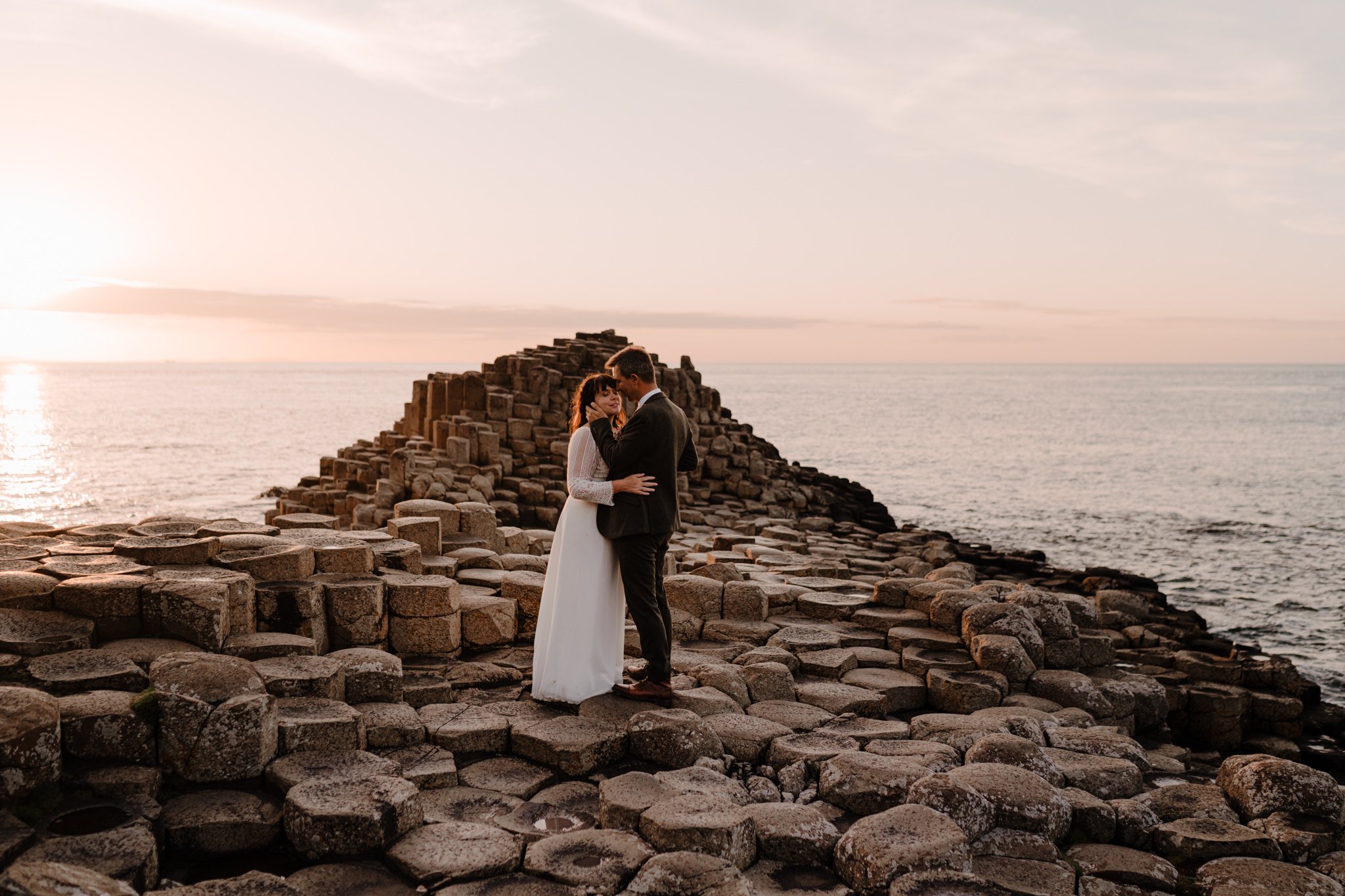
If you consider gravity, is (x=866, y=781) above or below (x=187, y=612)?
below

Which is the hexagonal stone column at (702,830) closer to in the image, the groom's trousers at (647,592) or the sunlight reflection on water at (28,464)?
the groom's trousers at (647,592)

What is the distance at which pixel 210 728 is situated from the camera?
560cm

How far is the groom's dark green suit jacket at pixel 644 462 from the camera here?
698 centimetres

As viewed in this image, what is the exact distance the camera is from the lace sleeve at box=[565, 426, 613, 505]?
704 centimetres

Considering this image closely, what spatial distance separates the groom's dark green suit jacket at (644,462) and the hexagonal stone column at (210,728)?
2626 millimetres

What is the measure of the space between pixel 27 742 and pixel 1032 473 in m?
51.1

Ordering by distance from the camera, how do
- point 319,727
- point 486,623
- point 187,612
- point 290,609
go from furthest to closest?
point 486,623 < point 290,609 < point 187,612 < point 319,727

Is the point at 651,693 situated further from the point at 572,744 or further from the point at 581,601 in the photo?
the point at 572,744

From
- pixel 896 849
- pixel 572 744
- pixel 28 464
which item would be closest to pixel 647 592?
pixel 572 744

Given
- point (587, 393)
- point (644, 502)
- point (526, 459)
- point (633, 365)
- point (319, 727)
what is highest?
point (633, 365)

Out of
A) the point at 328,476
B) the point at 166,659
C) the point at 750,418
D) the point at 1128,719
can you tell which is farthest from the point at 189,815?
the point at 750,418

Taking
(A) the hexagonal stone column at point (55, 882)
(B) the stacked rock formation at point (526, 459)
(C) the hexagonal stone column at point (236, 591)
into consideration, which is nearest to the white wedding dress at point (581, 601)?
(C) the hexagonal stone column at point (236, 591)

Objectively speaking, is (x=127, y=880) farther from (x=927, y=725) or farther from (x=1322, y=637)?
(x=1322, y=637)

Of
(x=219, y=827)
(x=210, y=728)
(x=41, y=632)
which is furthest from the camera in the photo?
(x=41, y=632)
